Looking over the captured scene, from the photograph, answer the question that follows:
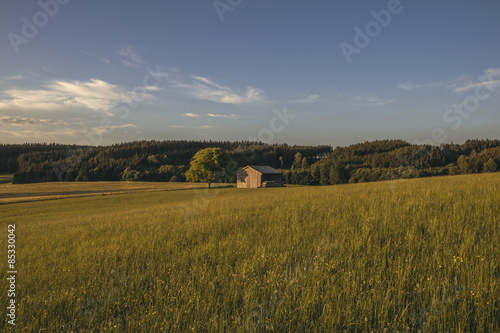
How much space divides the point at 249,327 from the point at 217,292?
36.6 inches

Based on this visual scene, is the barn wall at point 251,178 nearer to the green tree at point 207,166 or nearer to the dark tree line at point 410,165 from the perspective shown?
the green tree at point 207,166

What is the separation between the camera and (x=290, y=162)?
462 feet

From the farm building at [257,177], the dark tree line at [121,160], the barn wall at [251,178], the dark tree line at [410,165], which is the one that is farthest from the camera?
the dark tree line at [121,160]

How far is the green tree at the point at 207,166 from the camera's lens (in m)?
59.5

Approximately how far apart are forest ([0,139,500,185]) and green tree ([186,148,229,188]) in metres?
7.64

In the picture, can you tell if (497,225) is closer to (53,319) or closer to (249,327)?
(249,327)

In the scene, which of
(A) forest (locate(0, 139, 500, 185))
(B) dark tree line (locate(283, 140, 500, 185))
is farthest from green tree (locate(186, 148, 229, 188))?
(B) dark tree line (locate(283, 140, 500, 185))

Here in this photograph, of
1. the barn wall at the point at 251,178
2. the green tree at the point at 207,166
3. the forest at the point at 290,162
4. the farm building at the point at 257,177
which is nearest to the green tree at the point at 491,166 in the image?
the forest at the point at 290,162

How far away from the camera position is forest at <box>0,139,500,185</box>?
7488 centimetres

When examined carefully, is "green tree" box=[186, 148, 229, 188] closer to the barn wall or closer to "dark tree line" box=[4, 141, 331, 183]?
the barn wall

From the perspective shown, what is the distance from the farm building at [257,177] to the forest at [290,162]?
352 centimetres

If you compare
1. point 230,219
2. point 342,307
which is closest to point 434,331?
point 342,307

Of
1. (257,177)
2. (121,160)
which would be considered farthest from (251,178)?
(121,160)

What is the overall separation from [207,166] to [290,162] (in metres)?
87.6
